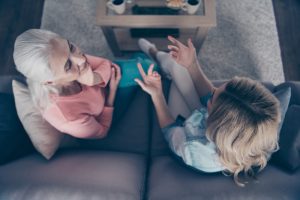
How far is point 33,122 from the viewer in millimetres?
1227

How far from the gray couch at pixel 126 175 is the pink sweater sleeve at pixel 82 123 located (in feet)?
0.36

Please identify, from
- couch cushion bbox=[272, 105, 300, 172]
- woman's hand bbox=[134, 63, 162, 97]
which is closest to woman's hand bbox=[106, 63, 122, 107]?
woman's hand bbox=[134, 63, 162, 97]

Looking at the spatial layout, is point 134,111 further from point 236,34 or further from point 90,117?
point 236,34

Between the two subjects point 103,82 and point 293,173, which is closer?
point 293,173

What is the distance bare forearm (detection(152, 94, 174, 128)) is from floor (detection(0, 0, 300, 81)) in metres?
1.14

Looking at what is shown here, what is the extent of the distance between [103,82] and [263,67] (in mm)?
1278

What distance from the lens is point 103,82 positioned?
1441 mm

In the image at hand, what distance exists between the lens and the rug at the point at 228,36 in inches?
80.7

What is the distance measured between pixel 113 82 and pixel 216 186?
78 centimetres

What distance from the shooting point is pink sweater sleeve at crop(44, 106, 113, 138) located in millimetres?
1187

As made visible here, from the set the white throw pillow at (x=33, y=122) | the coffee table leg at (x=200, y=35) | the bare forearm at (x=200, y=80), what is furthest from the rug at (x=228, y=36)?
the white throw pillow at (x=33, y=122)

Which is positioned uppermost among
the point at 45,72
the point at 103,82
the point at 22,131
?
the point at 45,72

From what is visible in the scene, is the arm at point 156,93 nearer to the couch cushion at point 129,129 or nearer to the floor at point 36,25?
the couch cushion at point 129,129

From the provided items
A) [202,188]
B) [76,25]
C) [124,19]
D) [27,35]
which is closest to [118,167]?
[202,188]
